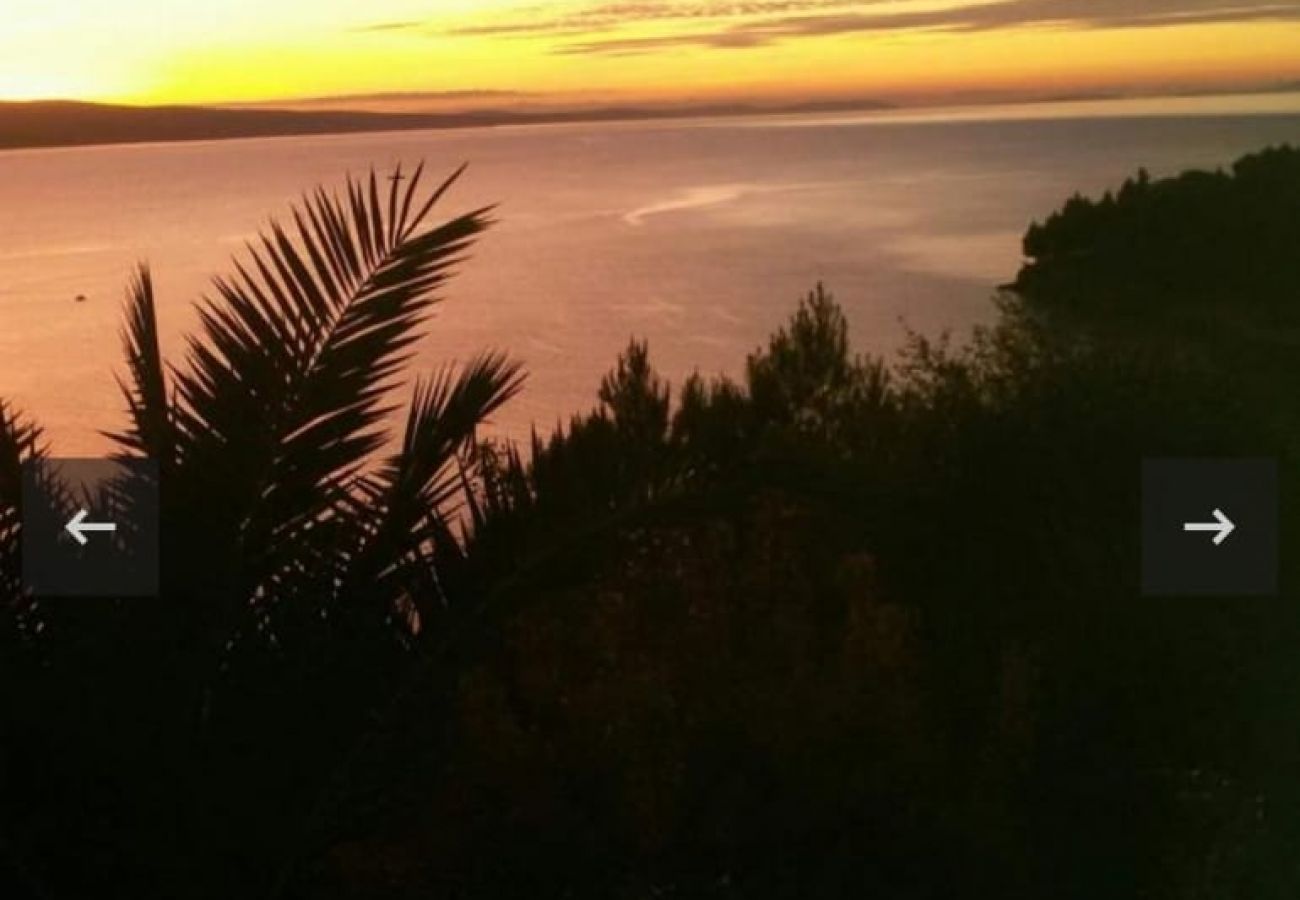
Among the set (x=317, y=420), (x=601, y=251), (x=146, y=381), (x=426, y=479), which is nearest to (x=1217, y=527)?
(x=426, y=479)

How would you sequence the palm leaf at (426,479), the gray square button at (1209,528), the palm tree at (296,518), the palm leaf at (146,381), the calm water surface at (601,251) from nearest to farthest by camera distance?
the palm tree at (296,518)
the palm leaf at (426,479)
the palm leaf at (146,381)
the gray square button at (1209,528)
the calm water surface at (601,251)

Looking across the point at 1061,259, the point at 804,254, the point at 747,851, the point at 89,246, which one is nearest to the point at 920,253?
the point at 804,254

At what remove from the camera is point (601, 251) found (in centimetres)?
5188

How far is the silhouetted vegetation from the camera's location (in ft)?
14.3

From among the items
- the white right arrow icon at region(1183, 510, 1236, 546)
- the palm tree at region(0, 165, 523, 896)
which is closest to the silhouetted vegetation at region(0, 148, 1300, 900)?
the palm tree at region(0, 165, 523, 896)

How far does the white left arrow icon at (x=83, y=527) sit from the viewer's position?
442 cm

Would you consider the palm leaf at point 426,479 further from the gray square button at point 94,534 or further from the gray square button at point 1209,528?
the gray square button at point 1209,528

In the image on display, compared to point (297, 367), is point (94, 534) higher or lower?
lower

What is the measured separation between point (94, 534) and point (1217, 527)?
4704 millimetres

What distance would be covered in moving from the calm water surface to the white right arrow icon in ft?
9.70

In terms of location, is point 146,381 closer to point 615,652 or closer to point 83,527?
point 83,527

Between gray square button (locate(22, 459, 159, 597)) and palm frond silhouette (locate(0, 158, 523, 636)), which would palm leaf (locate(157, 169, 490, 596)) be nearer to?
palm frond silhouette (locate(0, 158, 523, 636))

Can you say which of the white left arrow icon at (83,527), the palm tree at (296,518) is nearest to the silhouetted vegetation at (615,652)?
the palm tree at (296,518)

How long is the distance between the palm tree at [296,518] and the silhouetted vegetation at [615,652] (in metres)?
0.01
